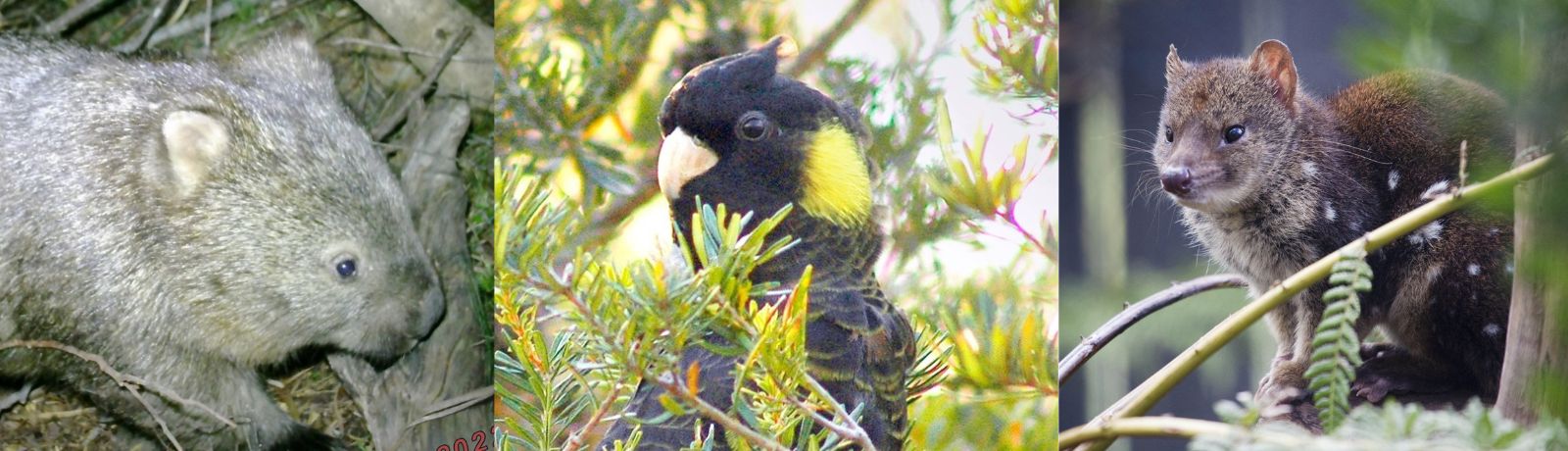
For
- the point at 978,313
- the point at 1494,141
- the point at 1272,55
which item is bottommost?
the point at 978,313

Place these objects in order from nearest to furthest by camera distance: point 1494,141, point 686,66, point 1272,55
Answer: point 1494,141 → point 1272,55 → point 686,66

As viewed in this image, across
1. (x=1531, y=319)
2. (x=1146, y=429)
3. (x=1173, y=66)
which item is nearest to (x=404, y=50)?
(x=1173, y=66)

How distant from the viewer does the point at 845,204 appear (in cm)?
163

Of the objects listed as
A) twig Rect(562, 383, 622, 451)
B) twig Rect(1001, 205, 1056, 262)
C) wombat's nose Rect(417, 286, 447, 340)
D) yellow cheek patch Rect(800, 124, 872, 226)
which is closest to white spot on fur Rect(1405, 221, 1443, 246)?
twig Rect(1001, 205, 1056, 262)

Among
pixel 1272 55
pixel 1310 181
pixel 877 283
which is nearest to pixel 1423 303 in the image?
pixel 1310 181

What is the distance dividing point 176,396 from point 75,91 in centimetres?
49

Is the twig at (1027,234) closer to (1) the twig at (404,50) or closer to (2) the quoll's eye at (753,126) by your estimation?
(2) the quoll's eye at (753,126)

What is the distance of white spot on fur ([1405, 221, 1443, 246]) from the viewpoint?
1446 millimetres

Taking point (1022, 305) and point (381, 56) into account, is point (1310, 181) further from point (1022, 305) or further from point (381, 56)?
point (381, 56)

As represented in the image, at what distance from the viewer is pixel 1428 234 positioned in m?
1.45

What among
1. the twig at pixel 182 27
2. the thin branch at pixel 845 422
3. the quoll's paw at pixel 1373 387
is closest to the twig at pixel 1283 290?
the quoll's paw at pixel 1373 387

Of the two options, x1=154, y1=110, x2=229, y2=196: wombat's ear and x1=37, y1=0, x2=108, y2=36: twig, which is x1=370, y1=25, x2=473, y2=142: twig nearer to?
x1=154, y1=110, x2=229, y2=196: wombat's ear

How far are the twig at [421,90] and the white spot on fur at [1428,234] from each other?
5.18 ft

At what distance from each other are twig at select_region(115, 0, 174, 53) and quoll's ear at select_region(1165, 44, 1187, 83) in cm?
171
